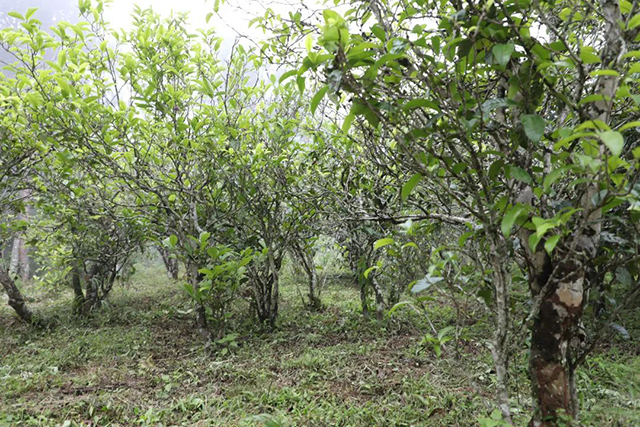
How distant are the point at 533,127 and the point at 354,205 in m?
1.68

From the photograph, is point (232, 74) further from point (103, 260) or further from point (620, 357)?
point (620, 357)

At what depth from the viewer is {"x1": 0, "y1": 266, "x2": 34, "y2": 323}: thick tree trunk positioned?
4.99m

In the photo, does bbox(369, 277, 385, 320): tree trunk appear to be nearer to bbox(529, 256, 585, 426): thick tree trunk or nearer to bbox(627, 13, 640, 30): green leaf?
bbox(529, 256, 585, 426): thick tree trunk

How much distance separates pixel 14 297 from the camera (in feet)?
17.0

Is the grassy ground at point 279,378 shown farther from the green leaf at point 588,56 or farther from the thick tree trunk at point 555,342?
the green leaf at point 588,56

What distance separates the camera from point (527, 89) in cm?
134

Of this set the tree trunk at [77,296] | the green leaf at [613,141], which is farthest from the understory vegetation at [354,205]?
the tree trunk at [77,296]

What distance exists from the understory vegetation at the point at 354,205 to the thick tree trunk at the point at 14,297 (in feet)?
0.12

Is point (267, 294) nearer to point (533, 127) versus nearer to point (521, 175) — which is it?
point (521, 175)

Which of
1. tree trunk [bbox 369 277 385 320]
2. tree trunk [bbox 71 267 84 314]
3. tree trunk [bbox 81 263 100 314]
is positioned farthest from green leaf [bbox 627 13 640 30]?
tree trunk [bbox 71 267 84 314]

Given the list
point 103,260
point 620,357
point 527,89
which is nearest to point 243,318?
point 103,260

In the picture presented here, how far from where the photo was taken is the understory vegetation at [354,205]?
136 cm

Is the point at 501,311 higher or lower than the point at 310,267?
higher

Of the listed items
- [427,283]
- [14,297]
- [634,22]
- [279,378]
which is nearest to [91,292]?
[14,297]
